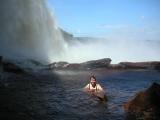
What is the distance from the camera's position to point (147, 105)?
18344 mm

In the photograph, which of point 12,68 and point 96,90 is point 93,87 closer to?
point 96,90

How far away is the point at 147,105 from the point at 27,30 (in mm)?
40668

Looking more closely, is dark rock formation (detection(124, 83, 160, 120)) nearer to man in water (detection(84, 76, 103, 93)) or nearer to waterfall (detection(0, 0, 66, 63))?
man in water (detection(84, 76, 103, 93))

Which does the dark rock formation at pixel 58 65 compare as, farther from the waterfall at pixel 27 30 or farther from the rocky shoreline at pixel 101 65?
the waterfall at pixel 27 30

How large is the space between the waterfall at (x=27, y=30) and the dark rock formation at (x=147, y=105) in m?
32.2

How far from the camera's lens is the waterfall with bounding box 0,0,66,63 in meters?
52.4

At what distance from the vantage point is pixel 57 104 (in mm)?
20750

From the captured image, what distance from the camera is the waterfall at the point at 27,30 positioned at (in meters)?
52.4

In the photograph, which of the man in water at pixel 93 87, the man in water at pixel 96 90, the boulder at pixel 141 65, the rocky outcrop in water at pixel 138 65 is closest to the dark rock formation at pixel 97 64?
the rocky outcrop in water at pixel 138 65

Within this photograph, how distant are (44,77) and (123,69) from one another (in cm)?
1564

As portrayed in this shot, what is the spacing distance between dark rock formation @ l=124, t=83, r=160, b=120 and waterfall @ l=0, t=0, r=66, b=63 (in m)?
32.2

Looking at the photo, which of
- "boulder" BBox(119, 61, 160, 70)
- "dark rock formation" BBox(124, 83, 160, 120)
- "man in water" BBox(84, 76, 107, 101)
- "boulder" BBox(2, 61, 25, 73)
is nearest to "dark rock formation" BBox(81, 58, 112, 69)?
"boulder" BBox(119, 61, 160, 70)

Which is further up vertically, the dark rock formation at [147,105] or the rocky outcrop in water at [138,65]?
the rocky outcrop in water at [138,65]

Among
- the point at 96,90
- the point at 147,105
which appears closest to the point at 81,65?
the point at 96,90
